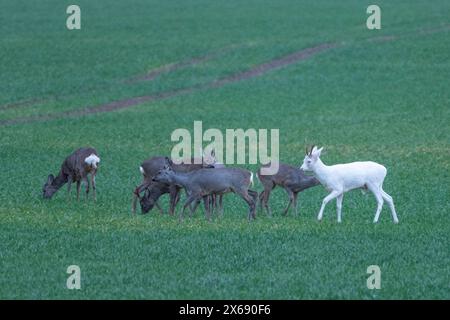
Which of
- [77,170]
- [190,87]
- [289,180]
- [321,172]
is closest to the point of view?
[321,172]

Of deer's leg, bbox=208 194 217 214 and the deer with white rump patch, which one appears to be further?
deer's leg, bbox=208 194 217 214

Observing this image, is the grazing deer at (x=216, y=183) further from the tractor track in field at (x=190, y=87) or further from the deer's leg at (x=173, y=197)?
the tractor track in field at (x=190, y=87)

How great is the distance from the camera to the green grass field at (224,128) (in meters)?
15.7

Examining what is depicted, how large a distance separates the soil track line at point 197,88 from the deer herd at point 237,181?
15277 millimetres

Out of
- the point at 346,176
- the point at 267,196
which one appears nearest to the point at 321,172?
the point at 346,176

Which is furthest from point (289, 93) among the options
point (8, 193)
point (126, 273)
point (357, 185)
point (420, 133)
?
point (126, 273)

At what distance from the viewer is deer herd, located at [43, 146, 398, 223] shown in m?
19.1

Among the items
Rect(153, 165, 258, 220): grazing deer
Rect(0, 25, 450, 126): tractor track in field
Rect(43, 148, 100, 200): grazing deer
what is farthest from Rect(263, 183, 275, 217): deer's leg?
Rect(0, 25, 450, 126): tractor track in field

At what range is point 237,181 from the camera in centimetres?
1917

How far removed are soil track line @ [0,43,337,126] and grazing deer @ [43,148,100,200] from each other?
13.5m

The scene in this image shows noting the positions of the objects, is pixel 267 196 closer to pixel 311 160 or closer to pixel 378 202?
pixel 311 160

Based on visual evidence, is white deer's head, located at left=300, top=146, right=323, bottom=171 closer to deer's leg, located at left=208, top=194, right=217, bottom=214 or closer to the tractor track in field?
deer's leg, located at left=208, top=194, right=217, bottom=214

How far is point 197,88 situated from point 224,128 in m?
7.92

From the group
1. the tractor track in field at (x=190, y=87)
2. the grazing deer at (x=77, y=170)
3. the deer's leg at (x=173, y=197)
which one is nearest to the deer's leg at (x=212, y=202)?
the deer's leg at (x=173, y=197)
